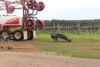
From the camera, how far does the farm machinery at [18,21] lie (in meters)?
31.4

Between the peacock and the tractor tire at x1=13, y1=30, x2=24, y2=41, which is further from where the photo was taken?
the tractor tire at x1=13, y1=30, x2=24, y2=41

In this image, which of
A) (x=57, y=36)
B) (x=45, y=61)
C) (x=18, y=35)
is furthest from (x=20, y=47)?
(x=45, y=61)

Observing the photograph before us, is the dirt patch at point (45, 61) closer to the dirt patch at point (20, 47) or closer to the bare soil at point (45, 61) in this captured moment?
the bare soil at point (45, 61)

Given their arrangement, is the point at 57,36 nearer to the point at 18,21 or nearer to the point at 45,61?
the point at 18,21

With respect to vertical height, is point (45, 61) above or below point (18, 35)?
above

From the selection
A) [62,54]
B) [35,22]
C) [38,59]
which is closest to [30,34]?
[35,22]

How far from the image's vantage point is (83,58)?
60.1 feet

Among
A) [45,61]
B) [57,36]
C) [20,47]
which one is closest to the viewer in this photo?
[45,61]

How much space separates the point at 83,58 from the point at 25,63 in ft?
10.4

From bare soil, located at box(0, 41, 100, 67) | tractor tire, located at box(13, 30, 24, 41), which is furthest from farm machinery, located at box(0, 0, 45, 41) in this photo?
bare soil, located at box(0, 41, 100, 67)

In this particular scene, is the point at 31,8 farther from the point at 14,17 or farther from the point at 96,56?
the point at 96,56

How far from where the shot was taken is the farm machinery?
3142cm

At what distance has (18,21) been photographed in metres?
31.5

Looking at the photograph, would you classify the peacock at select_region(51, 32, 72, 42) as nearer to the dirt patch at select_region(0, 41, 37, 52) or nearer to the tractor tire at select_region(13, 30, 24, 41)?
the tractor tire at select_region(13, 30, 24, 41)
